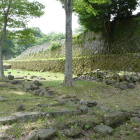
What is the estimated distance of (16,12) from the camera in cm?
1123

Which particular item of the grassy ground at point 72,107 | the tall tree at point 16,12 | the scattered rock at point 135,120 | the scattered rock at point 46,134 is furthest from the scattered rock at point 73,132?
the tall tree at point 16,12

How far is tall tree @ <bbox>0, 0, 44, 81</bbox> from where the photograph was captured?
10610 mm

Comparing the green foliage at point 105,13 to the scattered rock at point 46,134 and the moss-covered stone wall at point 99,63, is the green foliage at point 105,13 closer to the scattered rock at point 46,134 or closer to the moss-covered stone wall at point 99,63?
the moss-covered stone wall at point 99,63

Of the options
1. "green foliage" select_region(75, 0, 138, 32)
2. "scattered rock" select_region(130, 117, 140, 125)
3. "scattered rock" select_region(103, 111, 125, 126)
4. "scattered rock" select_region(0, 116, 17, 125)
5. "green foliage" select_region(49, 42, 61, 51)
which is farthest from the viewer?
"green foliage" select_region(49, 42, 61, 51)

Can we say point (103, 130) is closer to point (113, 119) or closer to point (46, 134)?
point (113, 119)

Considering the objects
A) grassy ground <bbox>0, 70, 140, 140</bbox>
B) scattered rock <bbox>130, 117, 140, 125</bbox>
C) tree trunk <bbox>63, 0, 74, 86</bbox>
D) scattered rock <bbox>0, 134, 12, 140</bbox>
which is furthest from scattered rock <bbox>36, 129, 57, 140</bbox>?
tree trunk <bbox>63, 0, 74, 86</bbox>

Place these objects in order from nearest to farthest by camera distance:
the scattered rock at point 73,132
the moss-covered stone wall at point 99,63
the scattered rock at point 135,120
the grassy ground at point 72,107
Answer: the scattered rock at point 73,132 → the grassy ground at point 72,107 → the scattered rock at point 135,120 → the moss-covered stone wall at point 99,63

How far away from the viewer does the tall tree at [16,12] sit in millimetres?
10610

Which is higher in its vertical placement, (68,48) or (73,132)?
(68,48)

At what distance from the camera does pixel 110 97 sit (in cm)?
746

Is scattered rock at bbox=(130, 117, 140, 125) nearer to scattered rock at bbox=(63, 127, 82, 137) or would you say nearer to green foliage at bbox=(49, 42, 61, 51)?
scattered rock at bbox=(63, 127, 82, 137)

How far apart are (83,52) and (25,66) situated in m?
12.1

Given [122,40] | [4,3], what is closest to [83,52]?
[122,40]


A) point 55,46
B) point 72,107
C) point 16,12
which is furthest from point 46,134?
point 55,46
